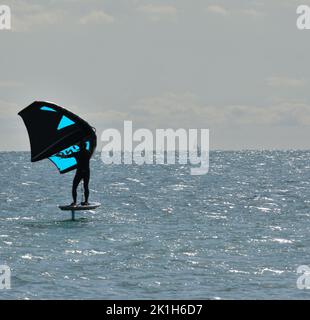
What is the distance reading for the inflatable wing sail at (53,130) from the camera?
1311 inches

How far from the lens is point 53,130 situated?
33.8 m

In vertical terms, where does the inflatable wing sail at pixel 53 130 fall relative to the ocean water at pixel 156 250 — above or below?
above

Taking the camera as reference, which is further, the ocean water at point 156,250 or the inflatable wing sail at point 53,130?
the inflatable wing sail at point 53,130

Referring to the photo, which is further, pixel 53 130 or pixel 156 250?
pixel 53 130

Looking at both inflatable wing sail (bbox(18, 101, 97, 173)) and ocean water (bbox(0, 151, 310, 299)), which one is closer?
ocean water (bbox(0, 151, 310, 299))

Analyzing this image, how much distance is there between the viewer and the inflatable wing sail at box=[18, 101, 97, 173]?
33.3m

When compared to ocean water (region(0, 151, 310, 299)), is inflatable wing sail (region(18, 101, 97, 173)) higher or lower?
higher

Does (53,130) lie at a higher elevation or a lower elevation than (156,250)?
higher

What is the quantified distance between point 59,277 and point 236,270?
518 cm
